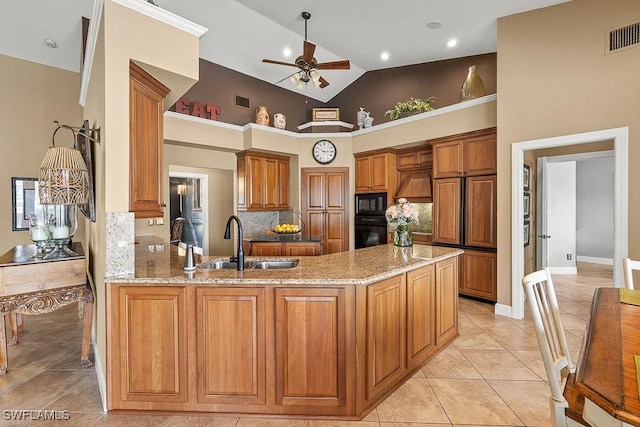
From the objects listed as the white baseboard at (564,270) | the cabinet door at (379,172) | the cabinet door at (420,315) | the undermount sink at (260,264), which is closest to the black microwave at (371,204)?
the cabinet door at (379,172)

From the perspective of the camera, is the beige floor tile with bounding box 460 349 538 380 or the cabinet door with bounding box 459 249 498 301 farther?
the cabinet door with bounding box 459 249 498 301

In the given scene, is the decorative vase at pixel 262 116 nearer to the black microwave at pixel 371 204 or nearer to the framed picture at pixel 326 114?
the framed picture at pixel 326 114

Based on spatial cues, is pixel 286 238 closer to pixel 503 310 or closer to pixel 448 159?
pixel 448 159

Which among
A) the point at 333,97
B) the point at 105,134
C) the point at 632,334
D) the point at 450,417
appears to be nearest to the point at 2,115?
the point at 105,134

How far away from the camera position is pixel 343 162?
6047 millimetres


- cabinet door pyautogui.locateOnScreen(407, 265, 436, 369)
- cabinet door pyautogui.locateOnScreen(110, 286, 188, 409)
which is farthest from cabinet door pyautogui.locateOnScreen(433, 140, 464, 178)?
cabinet door pyautogui.locateOnScreen(110, 286, 188, 409)

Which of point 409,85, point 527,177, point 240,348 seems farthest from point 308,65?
point 240,348

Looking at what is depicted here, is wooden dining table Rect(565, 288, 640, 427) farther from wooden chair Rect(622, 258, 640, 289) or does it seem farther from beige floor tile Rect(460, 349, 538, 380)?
beige floor tile Rect(460, 349, 538, 380)

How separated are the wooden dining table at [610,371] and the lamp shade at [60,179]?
10.3 feet

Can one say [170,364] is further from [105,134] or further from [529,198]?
[529,198]

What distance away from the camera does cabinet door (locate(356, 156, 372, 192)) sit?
583 cm

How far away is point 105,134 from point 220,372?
1745 millimetres

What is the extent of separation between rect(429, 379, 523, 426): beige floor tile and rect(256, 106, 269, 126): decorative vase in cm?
485

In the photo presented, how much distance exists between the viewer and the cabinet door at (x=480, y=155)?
166 inches
